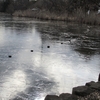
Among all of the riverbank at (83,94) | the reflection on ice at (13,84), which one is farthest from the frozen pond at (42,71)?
the riverbank at (83,94)

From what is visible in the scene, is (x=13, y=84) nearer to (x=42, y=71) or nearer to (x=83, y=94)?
(x=42, y=71)

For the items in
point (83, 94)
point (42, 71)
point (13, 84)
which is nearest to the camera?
point (83, 94)

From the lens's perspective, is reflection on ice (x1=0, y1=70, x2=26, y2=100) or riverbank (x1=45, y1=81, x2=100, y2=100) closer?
riverbank (x1=45, y1=81, x2=100, y2=100)

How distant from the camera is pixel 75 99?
12.8ft

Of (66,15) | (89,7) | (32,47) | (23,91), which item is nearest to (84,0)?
(89,7)

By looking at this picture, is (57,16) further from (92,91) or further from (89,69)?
(92,91)

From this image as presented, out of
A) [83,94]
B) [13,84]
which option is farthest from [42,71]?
[83,94]

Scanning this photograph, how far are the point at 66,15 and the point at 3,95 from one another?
79.6 feet

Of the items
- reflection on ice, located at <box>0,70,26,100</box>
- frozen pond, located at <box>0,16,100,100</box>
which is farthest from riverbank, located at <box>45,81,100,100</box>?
reflection on ice, located at <box>0,70,26,100</box>

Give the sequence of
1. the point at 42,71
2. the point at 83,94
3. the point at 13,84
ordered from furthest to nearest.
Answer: the point at 42,71 < the point at 13,84 < the point at 83,94

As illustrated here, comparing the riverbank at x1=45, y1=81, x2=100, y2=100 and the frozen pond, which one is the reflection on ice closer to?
the frozen pond

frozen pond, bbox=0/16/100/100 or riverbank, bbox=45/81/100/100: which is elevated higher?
riverbank, bbox=45/81/100/100

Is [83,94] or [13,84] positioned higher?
[83,94]

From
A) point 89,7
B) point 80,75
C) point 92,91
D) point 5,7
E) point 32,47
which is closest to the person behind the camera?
point 92,91
